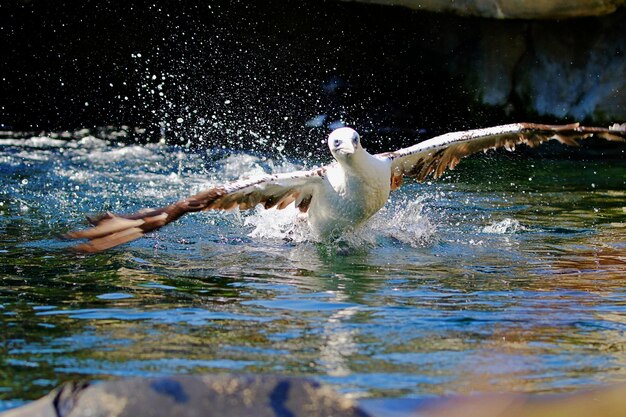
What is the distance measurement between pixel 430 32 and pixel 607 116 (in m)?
2.76

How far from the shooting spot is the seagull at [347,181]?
6.74 m

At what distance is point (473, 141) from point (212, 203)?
2.31 meters

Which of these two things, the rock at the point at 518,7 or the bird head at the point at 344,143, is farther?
the rock at the point at 518,7

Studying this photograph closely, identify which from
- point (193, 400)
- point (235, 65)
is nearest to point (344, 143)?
point (193, 400)

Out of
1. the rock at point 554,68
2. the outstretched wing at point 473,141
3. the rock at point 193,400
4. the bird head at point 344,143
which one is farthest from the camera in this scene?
the rock at point 554,68

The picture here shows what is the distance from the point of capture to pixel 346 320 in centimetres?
508

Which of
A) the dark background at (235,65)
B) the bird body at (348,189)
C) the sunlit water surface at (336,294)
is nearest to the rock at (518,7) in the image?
the dark background at (235,65)

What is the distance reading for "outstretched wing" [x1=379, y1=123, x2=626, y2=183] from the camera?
7.21 m

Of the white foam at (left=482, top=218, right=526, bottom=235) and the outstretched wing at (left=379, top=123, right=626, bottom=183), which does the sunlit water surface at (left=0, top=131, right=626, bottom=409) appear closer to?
the white foam at (left=482, top=218, right=526, bottom=235)

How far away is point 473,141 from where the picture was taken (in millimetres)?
7695

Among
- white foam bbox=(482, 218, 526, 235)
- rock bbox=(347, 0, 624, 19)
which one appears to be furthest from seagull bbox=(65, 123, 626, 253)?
rock bbox=(347, 0, 624, 19)

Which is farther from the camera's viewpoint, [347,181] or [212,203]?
[347,181]

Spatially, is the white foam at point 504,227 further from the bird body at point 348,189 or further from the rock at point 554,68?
the rock at point 554,68

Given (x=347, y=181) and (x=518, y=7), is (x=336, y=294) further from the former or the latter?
(x=518, y=7)
